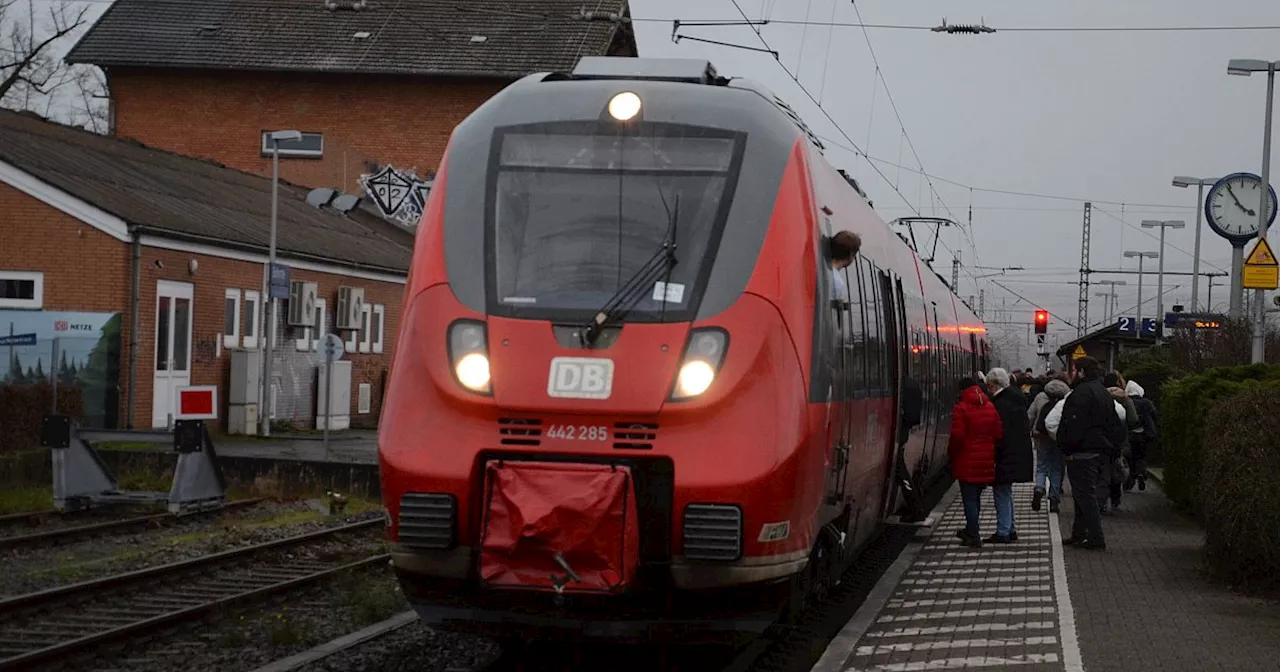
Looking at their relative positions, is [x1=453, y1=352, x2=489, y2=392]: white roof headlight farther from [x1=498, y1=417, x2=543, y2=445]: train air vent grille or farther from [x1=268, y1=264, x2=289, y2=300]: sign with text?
[x1=268, y1=264, x2=289, y2=300]: sign with text

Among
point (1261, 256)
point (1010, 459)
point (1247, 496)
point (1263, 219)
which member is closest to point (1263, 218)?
point (1263, 219)

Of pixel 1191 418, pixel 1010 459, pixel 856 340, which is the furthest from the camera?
pixel 1191 418

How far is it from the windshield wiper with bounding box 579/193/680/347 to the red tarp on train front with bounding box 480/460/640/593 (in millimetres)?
706

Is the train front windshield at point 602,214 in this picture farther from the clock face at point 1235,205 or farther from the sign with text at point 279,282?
the sign with text at point 279,282

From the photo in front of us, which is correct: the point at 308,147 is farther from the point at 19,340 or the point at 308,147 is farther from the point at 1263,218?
the point at 1263,218

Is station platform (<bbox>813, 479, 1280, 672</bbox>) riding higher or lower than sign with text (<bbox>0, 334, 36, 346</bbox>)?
lower

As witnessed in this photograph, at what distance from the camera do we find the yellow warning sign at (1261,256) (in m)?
22.3

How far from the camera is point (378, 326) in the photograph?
40.5 meters

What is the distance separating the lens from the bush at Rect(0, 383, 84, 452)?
77.3 feet

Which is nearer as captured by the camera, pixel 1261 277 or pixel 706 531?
pixel 706 531

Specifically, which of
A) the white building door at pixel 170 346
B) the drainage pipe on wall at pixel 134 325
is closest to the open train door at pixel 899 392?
the drainage pipe on wall at pixel 134 325

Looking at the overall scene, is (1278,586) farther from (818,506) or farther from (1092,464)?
(818,506)

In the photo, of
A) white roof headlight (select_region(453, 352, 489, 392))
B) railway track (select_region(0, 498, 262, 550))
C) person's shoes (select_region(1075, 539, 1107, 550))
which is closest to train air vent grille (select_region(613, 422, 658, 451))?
white roof headlight (select_region(453, 352, 489, 392))

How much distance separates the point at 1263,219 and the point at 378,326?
2143 centimetres
